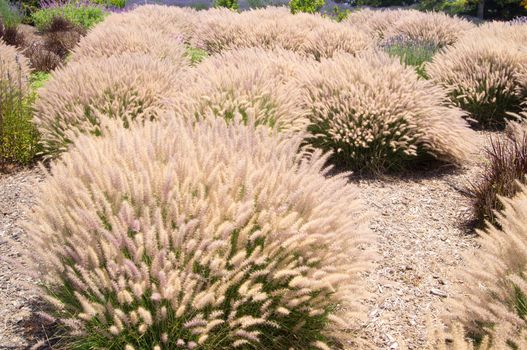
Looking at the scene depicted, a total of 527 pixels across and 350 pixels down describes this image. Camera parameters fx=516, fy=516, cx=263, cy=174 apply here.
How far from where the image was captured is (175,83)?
673 cm

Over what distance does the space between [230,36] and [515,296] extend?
30.9 feet

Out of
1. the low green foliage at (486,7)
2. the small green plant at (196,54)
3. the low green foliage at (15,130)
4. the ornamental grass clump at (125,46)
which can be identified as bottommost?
the low green foliage at (15,130)

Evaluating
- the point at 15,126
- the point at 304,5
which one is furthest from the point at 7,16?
the point at 15,126

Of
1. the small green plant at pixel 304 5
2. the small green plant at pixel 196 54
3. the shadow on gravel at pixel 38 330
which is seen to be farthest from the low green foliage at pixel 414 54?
the shadow on gravel at pixel 38 330

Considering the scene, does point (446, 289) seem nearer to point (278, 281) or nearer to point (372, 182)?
point (278, 281)

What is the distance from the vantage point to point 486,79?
795 centimetres

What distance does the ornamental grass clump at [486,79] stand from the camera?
8023 mm

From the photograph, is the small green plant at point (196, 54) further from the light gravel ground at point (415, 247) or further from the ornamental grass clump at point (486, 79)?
the light gravel ground at point (415, 247)

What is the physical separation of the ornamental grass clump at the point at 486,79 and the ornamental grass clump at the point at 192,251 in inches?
231

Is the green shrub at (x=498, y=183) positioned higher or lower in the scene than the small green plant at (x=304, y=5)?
lower

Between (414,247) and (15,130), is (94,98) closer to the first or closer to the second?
(15,130)

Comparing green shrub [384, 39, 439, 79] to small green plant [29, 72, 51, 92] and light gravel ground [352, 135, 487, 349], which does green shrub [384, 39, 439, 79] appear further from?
small green plant [29, 72, 51, 92]

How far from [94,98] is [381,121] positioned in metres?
3.40

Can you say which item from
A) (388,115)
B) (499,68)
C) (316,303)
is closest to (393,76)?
(388,115)
